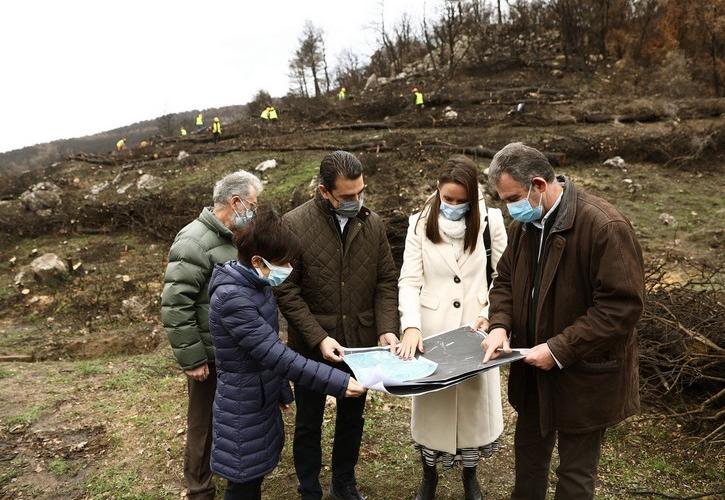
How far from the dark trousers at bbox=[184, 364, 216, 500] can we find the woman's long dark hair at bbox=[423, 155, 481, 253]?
1.61 metres

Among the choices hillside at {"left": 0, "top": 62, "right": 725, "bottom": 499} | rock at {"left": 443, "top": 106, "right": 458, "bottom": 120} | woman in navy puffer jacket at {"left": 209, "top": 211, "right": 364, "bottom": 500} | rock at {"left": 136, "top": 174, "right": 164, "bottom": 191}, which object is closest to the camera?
woman in navy puffer jacket at {"left": 209, "top": 211, "right": 364, "bottom": 500}

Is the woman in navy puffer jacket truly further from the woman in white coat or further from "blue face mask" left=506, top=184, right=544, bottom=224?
"blue face mask" left=506, top=184, right=544, bottom=224

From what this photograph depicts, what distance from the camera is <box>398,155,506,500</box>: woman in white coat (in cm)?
270

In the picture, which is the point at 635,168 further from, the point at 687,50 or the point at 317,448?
the point at 687,50

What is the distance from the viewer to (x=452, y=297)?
2.76 meters

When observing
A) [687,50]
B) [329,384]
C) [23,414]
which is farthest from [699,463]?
[687,50]

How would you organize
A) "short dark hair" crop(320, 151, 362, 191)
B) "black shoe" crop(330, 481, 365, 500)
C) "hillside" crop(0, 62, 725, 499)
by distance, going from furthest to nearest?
"hillside" crop(0, 62, 725, 499)
"black shoe" crop(330, 481, 365, 500)
"short dark hair" crop(320, 151, 362, 191)

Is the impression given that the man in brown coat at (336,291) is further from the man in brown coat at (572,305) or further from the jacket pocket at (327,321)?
the man in brown coat at (572,305)

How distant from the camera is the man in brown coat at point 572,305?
6.35 ft

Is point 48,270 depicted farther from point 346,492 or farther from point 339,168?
point 339,168

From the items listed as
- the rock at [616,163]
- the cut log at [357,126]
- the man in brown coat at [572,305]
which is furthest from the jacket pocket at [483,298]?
the cut log at [357,126]

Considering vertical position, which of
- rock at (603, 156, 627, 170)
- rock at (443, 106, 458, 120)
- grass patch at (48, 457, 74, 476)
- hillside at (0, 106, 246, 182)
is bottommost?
grass patch at (48, 457, 74, 476)

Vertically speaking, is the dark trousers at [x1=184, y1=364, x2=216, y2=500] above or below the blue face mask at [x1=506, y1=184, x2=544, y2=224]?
below

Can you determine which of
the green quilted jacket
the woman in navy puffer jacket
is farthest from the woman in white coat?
the green quilted jacket
